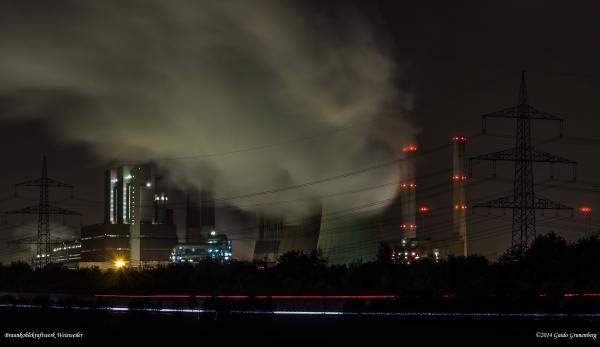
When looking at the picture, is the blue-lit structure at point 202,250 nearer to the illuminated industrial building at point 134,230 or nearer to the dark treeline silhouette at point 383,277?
the illuminated industrial building at point 134,230

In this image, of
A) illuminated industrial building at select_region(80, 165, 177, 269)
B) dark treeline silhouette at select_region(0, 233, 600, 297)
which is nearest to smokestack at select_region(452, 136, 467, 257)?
dark treeline silhouette at select_region(0, 233, 600, 297)

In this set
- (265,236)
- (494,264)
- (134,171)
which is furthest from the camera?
(134,171)

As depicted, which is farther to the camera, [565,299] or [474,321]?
[565,299]

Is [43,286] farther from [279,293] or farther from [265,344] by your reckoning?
[265,344]

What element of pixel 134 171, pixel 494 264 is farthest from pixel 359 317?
pixel 134 171

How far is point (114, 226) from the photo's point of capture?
174 meters

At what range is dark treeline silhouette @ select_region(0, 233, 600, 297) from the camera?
58906 millimetres

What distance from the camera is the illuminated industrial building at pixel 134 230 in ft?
549

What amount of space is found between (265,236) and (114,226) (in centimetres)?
3875

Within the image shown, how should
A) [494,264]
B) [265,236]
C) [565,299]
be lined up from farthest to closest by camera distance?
1. [265,236]
2. [494,264]
3. [565,299]

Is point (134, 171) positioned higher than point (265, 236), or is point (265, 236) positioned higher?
point (134, 171)

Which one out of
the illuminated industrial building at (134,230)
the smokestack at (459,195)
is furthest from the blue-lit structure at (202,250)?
the smokestack at (459,195)

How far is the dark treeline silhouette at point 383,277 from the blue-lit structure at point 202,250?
2065 inches

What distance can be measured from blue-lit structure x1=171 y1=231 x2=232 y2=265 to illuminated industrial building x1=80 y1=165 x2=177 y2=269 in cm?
707
